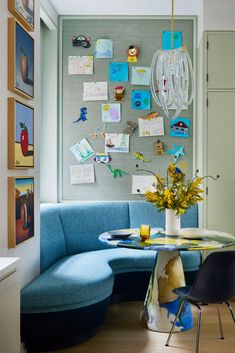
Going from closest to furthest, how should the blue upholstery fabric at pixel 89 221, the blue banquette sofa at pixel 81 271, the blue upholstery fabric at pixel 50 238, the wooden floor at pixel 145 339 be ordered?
the blue banquette sofa at pixel 81 271 → the wooden floor at pixel 145 339 → the blue upholstery fabric at pixel 50 238 → the blue upholstery fabric at pixel 89 221

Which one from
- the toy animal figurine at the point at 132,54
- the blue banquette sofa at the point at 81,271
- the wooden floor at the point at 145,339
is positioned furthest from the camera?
the toy animal figurine at the point at 132,54

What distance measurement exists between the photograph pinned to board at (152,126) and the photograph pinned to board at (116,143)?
0.20 meters

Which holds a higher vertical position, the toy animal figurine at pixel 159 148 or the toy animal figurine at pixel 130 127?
the toy animal figurine at pixel 130 127

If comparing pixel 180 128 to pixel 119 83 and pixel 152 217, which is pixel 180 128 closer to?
pixel 119 83

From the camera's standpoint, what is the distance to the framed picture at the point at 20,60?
248 centimetres

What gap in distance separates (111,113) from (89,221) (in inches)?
45.6

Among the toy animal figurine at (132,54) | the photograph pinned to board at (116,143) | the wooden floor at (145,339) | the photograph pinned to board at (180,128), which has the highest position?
the toy animal figurine at (132,54)

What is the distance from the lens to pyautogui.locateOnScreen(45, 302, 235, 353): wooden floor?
2.83 m

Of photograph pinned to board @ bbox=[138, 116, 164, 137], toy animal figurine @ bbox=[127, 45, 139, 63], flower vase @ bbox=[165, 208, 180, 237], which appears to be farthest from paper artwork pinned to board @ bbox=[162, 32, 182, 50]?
flower vase @ bbox=[165, 208, 180, 237]

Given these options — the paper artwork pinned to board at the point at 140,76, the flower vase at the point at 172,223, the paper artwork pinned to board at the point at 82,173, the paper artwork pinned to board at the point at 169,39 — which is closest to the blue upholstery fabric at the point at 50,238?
the paper artwork pinned to board at the point at 82,173

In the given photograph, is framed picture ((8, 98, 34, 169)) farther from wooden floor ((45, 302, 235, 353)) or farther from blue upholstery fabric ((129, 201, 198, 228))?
blue upholstery fabric ((129, 201, 198, 228))

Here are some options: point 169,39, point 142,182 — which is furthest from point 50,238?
point 169,39

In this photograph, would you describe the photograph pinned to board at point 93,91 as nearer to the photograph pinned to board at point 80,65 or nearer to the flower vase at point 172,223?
the photograph pinned to board at point 80,65

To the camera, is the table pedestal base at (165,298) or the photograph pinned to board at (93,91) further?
the photograph pinned to board at (93,91)
